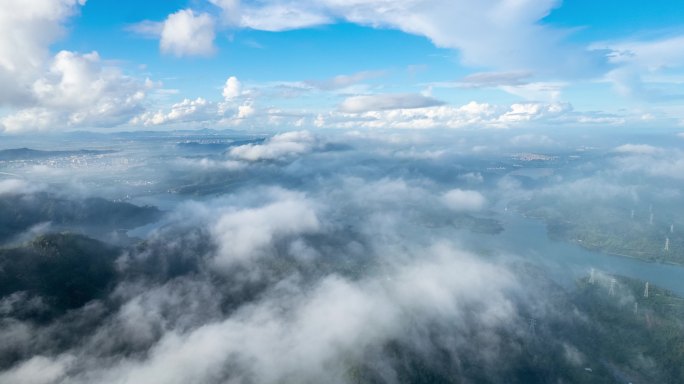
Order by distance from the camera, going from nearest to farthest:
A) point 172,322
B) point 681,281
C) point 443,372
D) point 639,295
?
point 443,372, point 172,322, point 639,295, point 681,281

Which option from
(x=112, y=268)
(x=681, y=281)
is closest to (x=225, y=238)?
(x=112, y=268)

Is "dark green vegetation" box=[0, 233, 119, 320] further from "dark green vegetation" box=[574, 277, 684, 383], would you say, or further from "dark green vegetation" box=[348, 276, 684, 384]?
"dark green vegetation" box=[574, 277, 684, 383]

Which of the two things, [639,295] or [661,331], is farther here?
[639,295]

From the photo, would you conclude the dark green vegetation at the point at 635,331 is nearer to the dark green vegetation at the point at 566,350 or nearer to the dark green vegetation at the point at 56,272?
the dark green vegetation at the point at 566,350

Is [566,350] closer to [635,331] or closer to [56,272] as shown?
[635,331]

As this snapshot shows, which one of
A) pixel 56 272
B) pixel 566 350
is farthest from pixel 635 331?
pixel 56 272

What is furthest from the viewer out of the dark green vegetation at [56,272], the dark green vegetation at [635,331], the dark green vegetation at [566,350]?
the dark green vegetation at [56,272]

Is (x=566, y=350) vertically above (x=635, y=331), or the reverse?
(x=635, y=331)

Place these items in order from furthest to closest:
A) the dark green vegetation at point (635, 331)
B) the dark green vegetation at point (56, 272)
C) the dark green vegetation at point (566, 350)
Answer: the dark green vegetation at point (56, 272)
the dark green vegetation at point (635, 331)
the dark green vegetation at point (566, 350)

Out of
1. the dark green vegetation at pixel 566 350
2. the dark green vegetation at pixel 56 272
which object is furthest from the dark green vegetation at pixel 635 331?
Answer: the dark green vegetation at pixel 56 272

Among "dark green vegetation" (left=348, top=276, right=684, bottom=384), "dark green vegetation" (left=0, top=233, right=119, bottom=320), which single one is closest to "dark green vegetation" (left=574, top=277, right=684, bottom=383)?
"dark green vegetation" (left=348, top=276, right=684, bottom=384)

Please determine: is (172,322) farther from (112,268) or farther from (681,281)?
(681,281)
